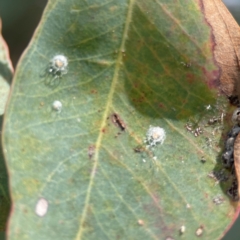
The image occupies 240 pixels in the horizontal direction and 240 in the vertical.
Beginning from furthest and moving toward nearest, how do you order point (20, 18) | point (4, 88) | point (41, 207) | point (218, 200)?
point (20, 18)
point (4, 88)
point (218, 200)
point (41, 207)

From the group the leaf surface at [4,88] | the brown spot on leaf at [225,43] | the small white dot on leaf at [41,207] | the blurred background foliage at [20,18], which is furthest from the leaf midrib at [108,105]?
the blurred background foliage at [20,18]

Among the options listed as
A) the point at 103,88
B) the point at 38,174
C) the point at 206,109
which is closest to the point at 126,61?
the point at 103,88

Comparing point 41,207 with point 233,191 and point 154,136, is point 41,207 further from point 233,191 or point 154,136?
point 233,191

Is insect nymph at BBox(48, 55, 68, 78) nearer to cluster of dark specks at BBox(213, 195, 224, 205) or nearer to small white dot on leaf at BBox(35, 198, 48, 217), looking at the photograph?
small white dot on leaf at BBox(35, 198, 48, 217)

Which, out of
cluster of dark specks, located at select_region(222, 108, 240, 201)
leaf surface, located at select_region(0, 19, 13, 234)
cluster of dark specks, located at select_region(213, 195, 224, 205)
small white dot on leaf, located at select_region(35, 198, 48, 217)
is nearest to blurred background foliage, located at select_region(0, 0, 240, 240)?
leaf surface, located at select_region(0, 19, 13, 234)

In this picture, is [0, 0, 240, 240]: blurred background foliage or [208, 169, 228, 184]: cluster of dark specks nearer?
[208, 169, 228, 184]: cluster of dark specks

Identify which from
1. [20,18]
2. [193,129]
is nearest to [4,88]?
[193,129]

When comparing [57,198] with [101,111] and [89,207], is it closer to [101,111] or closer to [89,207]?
[89,207]

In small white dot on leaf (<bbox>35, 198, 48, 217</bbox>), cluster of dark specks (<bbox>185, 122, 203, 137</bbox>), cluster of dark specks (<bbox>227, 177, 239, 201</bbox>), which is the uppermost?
cluster of dark specks (<bbox>185, 122, 203, 137</bbox>)
